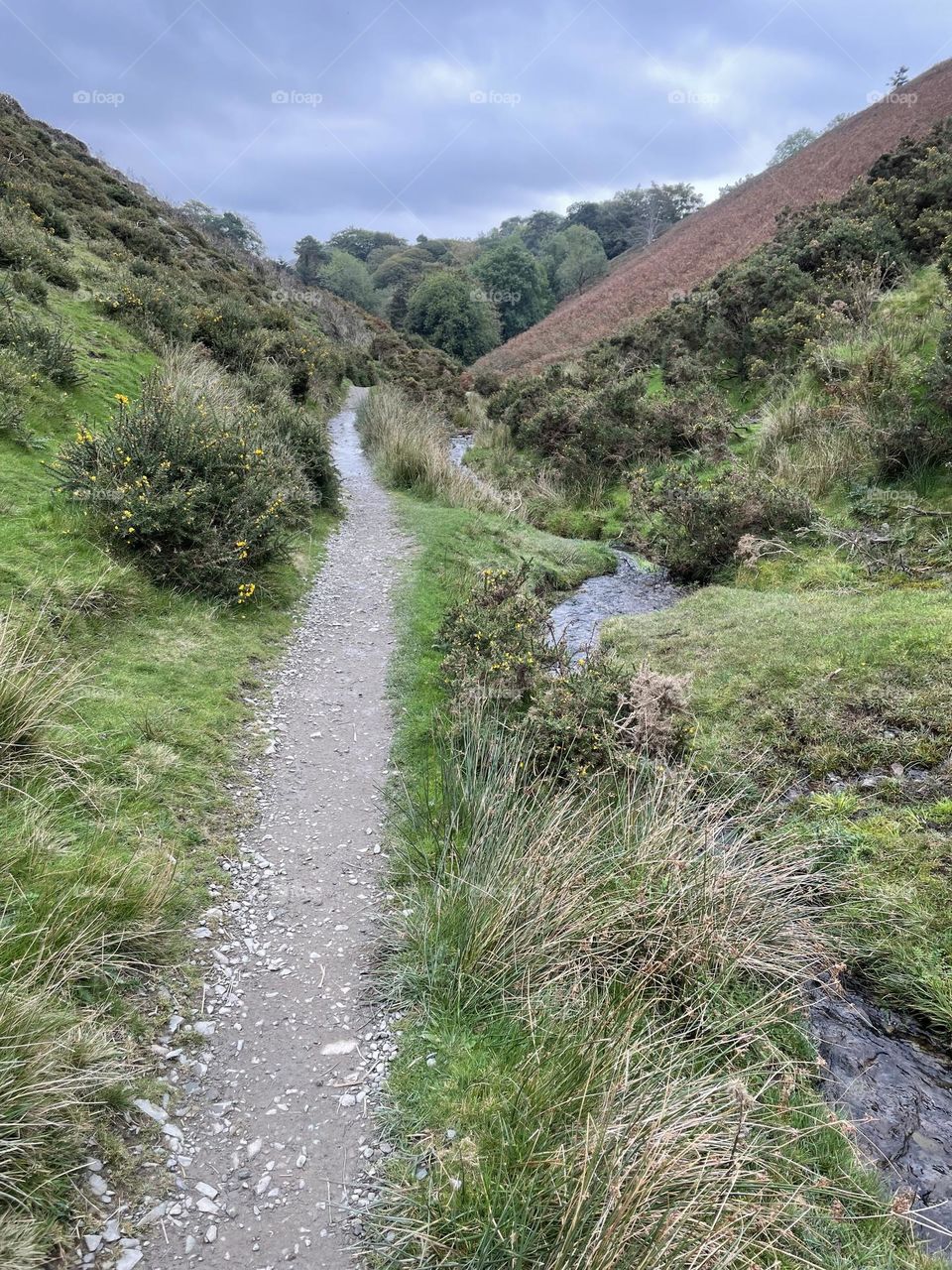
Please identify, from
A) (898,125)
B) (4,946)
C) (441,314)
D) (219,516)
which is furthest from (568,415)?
(441,314)

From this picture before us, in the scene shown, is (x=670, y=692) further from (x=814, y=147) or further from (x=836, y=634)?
(x=814, y=147)

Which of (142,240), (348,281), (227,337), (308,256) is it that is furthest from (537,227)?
(227,337)

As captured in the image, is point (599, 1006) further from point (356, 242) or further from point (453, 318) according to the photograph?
point (356, 242)

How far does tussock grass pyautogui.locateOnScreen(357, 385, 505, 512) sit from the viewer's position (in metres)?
14.3

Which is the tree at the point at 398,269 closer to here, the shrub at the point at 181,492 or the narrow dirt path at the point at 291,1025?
the shrub at the point at 181,492

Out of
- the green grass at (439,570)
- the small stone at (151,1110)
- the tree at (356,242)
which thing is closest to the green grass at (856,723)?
the green grass at (439,570)

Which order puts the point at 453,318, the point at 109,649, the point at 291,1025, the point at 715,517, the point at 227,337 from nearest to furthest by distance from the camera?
the point at 291,1025
the point at 109,649
the point at 715,517
the point at 227,337
the point at 453,318

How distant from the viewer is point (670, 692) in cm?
559

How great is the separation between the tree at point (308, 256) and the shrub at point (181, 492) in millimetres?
70656

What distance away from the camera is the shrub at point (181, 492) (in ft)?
21.7

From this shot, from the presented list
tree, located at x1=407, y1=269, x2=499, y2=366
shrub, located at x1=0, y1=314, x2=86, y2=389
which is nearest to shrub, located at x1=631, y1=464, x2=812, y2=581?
shrub, located at x1=0, y1=314, x2=86, y2=389

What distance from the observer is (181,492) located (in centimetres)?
680

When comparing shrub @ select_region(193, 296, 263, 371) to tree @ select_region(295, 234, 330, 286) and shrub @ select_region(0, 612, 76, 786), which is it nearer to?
shrub @ select_region(0, 612, 76, 786)

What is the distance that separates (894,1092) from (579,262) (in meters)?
68.8
